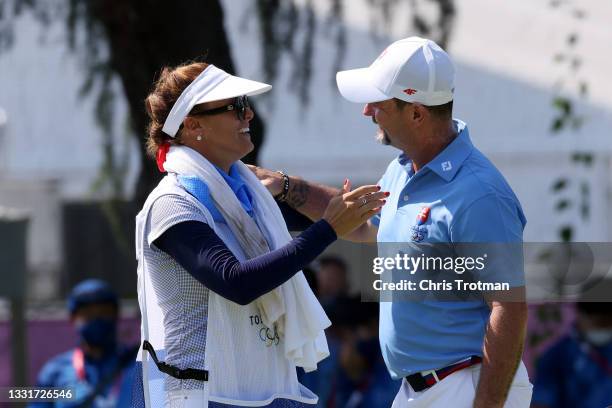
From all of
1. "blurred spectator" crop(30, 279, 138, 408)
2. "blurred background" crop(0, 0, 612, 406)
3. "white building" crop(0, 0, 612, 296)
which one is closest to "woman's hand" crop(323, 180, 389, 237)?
"blurred background" crop(0, 0, 612, 406)

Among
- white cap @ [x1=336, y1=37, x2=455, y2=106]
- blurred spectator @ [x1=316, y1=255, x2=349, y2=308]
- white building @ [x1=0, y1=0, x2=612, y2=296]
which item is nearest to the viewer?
white cap @ [x1=336, y1=37, x2=455, y2=106]

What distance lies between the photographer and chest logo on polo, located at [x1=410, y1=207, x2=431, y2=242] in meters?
3.45

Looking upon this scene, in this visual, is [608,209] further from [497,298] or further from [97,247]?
[497,298]

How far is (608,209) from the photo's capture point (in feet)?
28.1

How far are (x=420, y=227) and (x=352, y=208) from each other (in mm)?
261

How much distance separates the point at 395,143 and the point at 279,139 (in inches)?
187

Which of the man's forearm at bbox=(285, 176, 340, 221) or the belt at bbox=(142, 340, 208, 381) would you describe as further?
the man's forearm at bbox=(285, 176, 340, 221)

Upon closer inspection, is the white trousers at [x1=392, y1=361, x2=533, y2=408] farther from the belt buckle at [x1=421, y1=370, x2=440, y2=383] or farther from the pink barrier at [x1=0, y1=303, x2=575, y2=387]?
the pink barrier at [x1=0, y1=303, x2=575, y2=387]

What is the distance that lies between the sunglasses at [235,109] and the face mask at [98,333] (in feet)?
11.8

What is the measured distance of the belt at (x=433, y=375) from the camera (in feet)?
11.4

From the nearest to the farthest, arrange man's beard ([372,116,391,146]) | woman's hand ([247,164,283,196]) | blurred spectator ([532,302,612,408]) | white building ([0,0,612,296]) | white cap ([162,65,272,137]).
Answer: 1. white cap ([162,65,272,137])
2. man's beard ([372,116,391,146])
3. woman's hand ([247,164,283,196])
4. blurred spectator ([532,302,612,408])
5. white building ([0,0,612,296])

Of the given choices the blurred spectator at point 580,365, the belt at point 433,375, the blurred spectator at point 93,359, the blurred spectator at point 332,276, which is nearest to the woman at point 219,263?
the belt at point 433,375

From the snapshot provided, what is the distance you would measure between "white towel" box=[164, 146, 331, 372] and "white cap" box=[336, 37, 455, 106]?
47 cm

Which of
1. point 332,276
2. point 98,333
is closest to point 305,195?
point 98,333
